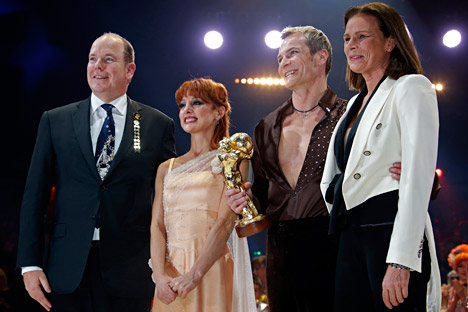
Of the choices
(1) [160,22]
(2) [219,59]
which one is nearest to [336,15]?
(2) [219,59]

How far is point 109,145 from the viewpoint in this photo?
9.55 ft

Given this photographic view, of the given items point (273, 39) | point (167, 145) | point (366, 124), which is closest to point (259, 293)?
point (273, 39)

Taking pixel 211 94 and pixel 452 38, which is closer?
pixel 211 94

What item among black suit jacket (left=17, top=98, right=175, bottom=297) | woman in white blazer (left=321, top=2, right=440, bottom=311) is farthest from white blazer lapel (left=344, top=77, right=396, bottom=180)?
black suit jacket (left=17, top=98, right=175, bottom=297)

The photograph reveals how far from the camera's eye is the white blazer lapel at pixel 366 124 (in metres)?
2.09

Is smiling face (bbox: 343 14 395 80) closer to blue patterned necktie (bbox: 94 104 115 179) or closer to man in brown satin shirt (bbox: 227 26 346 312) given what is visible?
man in brown satin shirt (bbox: 227 26 346 312)

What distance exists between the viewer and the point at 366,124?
6.97 ft

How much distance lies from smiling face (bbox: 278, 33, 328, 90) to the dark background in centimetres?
344

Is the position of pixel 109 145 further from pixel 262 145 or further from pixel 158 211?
pixel 262 145

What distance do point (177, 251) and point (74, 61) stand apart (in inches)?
155

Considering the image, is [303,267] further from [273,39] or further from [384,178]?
[273,39]

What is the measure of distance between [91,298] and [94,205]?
17.9 inches

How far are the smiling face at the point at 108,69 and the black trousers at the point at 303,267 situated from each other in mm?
1223

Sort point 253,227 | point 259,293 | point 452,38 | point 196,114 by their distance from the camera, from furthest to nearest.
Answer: point 452,38, point 259,293, point 196,114, point 253,227
